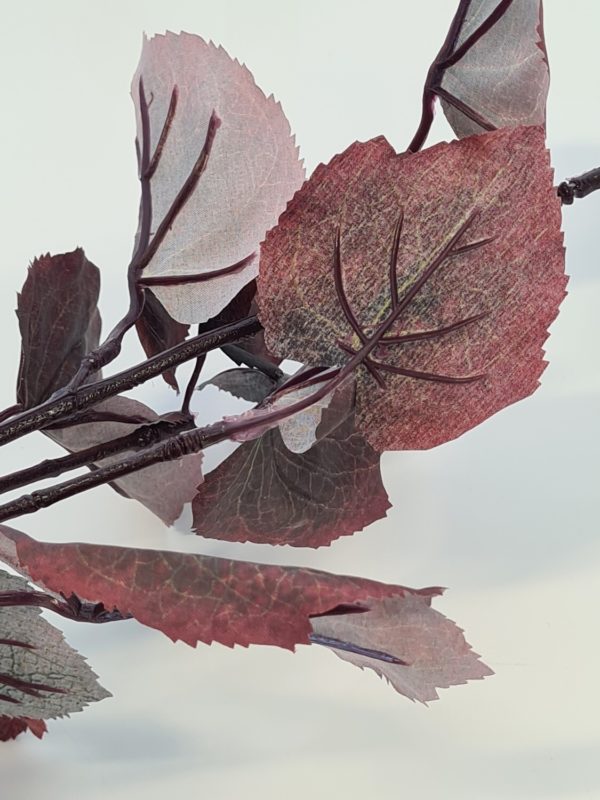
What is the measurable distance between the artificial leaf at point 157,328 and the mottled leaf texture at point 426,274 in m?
0.09

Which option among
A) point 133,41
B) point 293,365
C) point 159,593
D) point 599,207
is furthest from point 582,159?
point 159,593

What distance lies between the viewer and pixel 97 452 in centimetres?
40

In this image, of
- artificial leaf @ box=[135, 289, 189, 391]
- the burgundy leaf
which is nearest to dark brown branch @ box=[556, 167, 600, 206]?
artificial leaf @ box=[135, 289, 189, 391]

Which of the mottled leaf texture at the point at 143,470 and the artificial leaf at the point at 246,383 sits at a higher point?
the artificial leaf at the point at 246,383


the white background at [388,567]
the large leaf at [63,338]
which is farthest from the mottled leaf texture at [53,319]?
the white background at [388,567]

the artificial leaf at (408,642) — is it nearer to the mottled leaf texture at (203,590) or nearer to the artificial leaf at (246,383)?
the mottled leaf texture at (203,590)

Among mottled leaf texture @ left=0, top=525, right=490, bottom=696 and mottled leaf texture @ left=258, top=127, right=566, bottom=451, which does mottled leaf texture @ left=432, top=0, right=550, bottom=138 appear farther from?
mottled leaf texture @ left=0, top=525, right=490, bottom=696

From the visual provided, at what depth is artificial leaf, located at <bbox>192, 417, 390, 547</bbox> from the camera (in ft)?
1.38

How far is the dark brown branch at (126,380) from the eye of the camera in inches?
14.8

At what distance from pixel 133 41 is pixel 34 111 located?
91mm

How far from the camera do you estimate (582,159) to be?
2.20 feet

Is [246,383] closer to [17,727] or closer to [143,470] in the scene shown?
[143,470]

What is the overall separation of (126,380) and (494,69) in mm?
158

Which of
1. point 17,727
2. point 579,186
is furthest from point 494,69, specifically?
point 17,727
